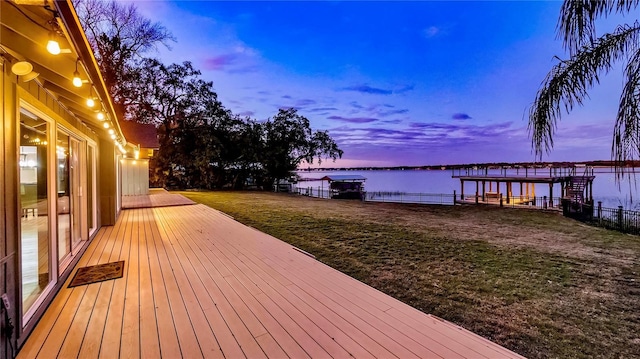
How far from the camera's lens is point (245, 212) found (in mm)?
10648

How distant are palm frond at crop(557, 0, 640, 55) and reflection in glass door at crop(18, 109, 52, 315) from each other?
4251 mm

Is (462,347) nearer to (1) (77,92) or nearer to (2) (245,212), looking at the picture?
(1) (77,92)

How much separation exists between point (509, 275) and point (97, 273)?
19.8 ft

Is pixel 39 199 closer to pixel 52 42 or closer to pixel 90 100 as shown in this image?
pixel 90 100

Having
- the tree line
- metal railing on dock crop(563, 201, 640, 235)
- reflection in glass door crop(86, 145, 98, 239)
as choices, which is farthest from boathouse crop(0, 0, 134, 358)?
the tree line

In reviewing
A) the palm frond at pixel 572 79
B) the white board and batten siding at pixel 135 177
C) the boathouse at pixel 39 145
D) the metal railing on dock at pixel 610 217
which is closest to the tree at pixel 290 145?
the white board and batten siding at pixel 135 177

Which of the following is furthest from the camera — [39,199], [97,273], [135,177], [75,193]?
[135,177]

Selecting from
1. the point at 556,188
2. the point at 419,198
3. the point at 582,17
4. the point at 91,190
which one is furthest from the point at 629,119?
the point at 556,188

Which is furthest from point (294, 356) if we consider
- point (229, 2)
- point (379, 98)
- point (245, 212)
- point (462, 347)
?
point (379, 98)

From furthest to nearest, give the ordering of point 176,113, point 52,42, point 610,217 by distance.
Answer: point 176,113
point 610,217
point 52,42

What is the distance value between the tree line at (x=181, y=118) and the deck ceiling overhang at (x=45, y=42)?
61.2 feet

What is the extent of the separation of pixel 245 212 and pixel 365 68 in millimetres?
15450

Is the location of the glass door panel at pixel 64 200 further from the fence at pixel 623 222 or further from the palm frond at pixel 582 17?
the fence at pixel 623 222

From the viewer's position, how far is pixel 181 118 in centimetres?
2091
